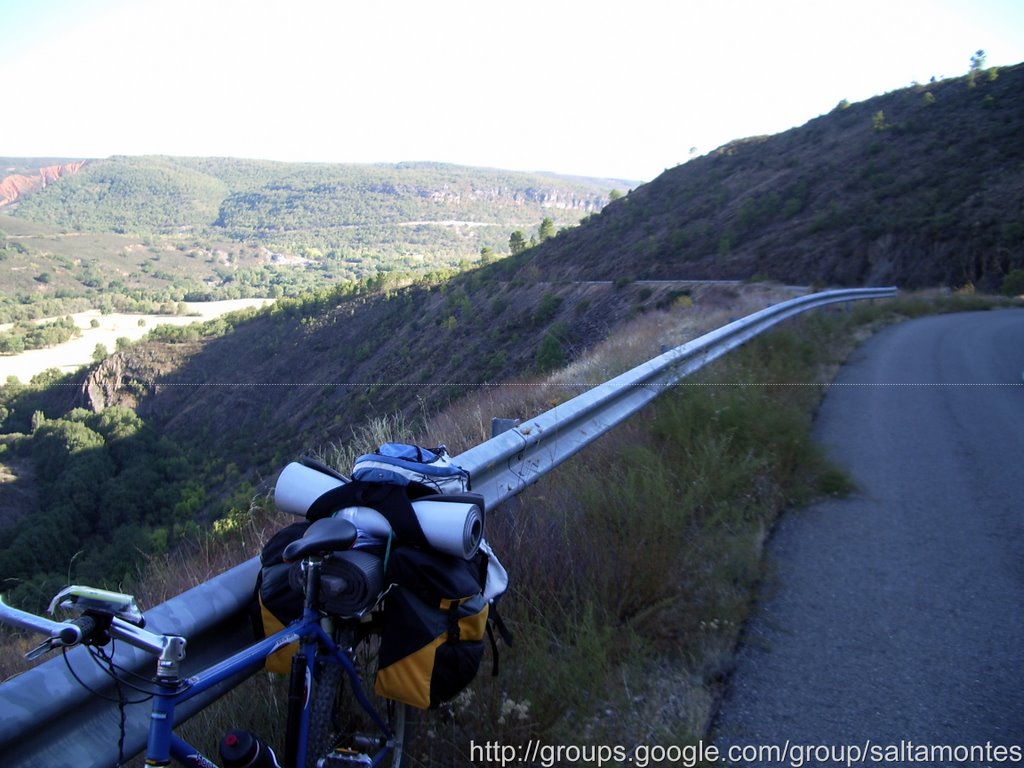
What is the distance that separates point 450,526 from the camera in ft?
6.15

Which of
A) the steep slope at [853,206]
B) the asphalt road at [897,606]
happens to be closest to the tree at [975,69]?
the steep slope at [853,206]

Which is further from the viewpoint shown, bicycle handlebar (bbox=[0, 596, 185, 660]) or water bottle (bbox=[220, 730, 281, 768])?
water bottle (bbox=[220, 730, 281, 768])

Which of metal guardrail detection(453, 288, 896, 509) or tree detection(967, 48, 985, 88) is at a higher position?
tree detection(967, 48, 985, 88)

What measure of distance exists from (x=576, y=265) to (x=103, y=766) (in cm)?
4989

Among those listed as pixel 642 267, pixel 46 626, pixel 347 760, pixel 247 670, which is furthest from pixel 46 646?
pixel 642 267

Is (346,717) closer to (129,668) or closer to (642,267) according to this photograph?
(129,668)

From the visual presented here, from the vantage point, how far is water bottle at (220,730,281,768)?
4.84 feet

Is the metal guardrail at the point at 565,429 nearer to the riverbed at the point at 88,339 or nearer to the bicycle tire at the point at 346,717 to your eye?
the bicycle tire at the point at 346,717

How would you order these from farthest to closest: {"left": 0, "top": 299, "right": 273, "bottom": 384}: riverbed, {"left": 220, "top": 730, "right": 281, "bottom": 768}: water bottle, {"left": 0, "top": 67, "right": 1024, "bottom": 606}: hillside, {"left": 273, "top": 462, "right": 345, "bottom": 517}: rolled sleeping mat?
1. {"left": 0, "top": 299, "right": 273, "bottom": 384}: riverbed
2. {"left": 0, "top": 67, "right": 1024, "bottom": 606}: hillside
3. {"left": 273, "top": 462, "right": 345, "bottom": 517}: rolled sleeping mat
4. {"left": 220, "top": 730, "right": 281, "bottom": 768}: water bottle

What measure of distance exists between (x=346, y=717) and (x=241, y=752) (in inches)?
25.3

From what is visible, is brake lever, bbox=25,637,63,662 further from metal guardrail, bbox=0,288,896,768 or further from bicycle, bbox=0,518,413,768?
metal guardrail, bbox=0,288,896,768

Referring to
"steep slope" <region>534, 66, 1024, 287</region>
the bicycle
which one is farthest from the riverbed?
the bicycle

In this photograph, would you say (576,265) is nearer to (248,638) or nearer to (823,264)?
(823,264)

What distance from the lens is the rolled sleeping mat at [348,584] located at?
1.73m
